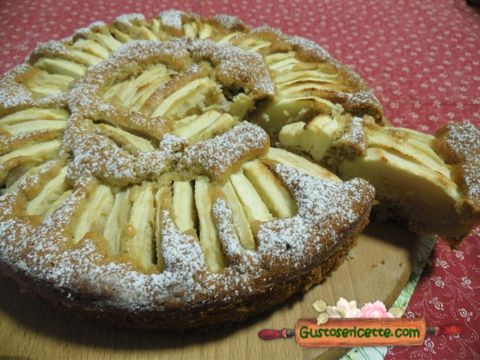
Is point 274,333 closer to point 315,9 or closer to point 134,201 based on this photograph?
point 134,201

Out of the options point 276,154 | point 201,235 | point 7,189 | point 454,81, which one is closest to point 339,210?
point 276,154

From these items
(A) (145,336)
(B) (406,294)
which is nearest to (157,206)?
(A) (145,336)

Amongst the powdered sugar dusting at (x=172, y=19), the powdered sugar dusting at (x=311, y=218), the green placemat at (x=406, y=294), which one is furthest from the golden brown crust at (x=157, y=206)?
the powdered sugar dusting at (x=172, y=19)

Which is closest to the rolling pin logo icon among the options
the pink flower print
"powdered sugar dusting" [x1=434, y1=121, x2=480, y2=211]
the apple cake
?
the pink flower print

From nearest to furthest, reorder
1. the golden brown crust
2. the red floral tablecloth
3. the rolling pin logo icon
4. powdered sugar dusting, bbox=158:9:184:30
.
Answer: the golden brown crust < the rolling pin logo icon < powdered sugar dusting, bbox=158:9:184:30 < the red floral tablecloth

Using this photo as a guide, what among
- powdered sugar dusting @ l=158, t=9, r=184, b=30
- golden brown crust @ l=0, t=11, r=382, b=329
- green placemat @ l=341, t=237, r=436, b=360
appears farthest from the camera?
powdered sugar dusting @ l=158, t=9, r=184, b=30

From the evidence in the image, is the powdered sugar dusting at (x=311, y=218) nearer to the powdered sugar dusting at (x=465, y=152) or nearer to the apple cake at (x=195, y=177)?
the apple cake at (x=195, y=177)

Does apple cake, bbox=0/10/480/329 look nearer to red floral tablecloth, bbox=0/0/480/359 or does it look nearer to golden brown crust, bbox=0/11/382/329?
golden brown crust, bbox=0/11/382/329
